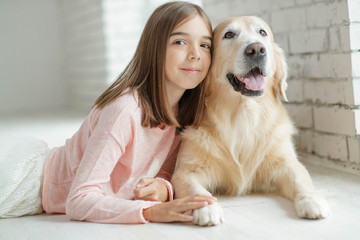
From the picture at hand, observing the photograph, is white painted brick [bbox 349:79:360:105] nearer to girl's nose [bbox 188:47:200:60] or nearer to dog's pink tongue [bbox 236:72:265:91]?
dog's pink tongue [bbox 236:72:265:91]

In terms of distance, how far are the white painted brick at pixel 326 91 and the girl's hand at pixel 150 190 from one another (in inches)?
45.5

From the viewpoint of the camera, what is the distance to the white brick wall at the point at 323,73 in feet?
7.95

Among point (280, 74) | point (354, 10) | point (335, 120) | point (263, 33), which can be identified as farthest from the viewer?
point (335, 120)

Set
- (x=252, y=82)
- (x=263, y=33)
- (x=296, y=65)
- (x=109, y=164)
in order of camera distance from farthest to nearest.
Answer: (x=296, y=65), (x=263, y=33), (x=252, y=82), (x=109, y=164)

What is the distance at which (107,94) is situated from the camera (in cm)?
203

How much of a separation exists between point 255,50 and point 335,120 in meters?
0.87

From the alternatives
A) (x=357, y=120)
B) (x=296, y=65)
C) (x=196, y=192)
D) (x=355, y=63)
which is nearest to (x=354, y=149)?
(x=357, y=120)

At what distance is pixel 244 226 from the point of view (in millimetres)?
1678

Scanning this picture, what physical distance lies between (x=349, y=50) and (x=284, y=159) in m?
0.70

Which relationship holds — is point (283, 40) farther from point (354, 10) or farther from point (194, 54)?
point (194, 54)

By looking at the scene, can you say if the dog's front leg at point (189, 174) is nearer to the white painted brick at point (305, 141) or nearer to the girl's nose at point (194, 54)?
the girl's nose at point (194, 54)

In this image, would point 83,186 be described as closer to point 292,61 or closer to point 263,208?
point 263,208

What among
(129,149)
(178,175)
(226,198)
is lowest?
(226,198)

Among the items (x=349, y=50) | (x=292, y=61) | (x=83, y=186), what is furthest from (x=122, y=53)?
(x=83, y=186)
